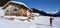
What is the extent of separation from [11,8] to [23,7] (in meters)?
1.93

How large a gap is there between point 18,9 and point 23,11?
832 mm

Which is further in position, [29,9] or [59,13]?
[59,13]

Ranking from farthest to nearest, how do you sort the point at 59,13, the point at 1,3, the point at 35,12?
the point at 1,3, the point at 35,12, the point at 59,13

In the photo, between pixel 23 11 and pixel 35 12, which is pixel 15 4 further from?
pixel 35 12

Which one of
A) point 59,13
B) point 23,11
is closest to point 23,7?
point 23,11

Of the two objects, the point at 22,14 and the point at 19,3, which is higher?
the point at 19,3

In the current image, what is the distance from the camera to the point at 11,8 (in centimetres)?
2653

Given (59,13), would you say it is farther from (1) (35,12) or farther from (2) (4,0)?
(2) (4,0)

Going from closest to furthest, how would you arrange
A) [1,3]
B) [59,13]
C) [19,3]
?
[19,3], [59,13], [1,3]

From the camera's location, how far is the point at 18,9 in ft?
86.6

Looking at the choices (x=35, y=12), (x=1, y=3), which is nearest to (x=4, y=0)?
(x=1, y=3)

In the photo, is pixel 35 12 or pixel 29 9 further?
pixel 35 12

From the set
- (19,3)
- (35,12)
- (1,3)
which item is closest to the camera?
(19,3)

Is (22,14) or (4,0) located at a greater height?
(4,0)
